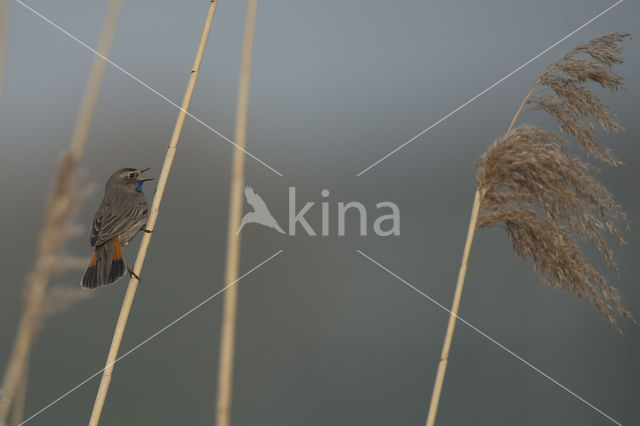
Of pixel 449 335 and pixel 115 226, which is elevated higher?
pixel 115 226

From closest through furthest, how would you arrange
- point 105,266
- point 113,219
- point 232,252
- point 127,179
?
point 232,252 < point 105,266 < point 113,219 < point 127,179

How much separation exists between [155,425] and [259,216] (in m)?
1.99

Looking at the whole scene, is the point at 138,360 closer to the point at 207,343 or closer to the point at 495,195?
the point at 207,343

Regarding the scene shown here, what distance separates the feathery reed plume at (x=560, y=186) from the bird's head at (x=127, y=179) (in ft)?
4.07

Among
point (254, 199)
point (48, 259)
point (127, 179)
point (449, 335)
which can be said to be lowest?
point (449, 335)

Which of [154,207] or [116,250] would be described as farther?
[116,250]

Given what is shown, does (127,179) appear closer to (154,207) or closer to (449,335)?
(154,207)

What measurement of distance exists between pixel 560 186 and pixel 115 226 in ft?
4.80

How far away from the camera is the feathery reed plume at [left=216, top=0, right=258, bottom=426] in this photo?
1186 mm

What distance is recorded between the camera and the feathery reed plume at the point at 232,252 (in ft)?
3.89

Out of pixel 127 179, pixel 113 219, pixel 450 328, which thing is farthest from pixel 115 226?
pixel 450 328

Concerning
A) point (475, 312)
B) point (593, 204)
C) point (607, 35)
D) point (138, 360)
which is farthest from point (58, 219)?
point (475, 312)

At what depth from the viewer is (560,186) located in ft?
5.55

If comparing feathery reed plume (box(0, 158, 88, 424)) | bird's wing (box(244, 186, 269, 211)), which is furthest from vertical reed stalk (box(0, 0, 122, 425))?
bird's wing (box(244, 186, 269, 211))
